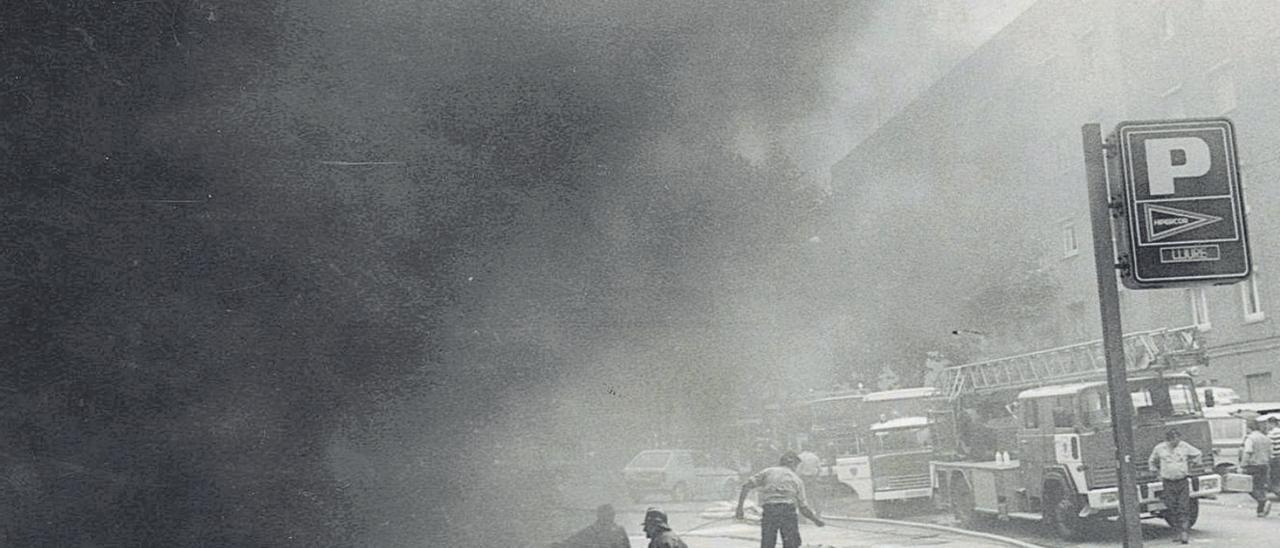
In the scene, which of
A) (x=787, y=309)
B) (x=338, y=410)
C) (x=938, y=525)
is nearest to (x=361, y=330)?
(x=338, y=410)

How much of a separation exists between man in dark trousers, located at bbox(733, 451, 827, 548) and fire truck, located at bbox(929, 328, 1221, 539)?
5.46 feet

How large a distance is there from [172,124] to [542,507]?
3.08m

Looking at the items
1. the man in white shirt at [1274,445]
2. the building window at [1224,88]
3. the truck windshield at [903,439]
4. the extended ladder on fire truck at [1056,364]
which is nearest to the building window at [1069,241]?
the extended ladder on fire truck at [1056,364]

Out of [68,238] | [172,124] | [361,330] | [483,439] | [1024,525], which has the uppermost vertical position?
[172,124]

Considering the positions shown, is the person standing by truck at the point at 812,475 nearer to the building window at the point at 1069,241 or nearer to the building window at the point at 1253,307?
the building window at the point at 1069,241

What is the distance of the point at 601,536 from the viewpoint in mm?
5539

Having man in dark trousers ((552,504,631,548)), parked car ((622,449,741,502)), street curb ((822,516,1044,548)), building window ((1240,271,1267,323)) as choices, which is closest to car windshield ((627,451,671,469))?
parked car ((622,449,741,502))

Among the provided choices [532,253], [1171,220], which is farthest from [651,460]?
[1171,220]

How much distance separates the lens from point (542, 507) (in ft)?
18.6

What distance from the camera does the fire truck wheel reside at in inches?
281

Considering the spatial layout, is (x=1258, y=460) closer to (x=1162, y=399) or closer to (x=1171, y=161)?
(x=1162, y=399)

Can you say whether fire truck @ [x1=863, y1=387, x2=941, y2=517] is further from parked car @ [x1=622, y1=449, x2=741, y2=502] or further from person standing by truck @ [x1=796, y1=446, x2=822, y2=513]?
parked car @ [x1=622, y1=449, x2=741, y2=502]

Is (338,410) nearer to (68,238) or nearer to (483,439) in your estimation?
(483,439)

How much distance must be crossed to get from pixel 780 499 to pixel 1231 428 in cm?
618
